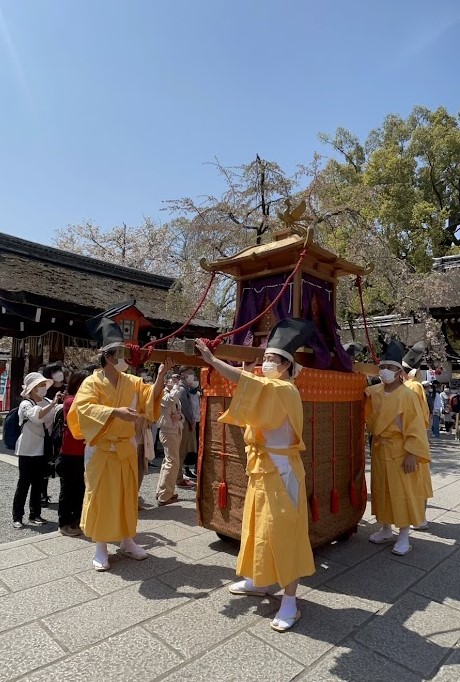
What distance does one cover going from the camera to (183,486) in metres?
6.60

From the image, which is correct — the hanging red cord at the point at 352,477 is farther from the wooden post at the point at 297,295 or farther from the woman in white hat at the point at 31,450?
the woman in white hat at the point at 31,450

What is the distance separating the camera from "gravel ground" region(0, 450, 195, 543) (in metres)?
4.57

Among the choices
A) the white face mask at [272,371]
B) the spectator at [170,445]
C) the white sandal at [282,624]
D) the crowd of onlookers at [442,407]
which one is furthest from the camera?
the crowd of onlookers at [442,407]

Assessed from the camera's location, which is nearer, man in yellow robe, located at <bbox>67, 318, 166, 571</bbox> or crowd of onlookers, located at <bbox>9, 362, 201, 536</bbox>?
man in yellow robe, located at <bbox>67, 318, 166, 571</bbox>

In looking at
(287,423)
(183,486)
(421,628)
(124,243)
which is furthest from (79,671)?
(124,243)

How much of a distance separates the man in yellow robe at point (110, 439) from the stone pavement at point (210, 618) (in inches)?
12.3

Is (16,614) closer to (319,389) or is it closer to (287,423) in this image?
(287,423)

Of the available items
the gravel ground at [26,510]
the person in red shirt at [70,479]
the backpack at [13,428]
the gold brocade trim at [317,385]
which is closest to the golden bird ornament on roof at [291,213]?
the gold brocade trim at [317,385]

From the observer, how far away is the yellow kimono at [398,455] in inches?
159

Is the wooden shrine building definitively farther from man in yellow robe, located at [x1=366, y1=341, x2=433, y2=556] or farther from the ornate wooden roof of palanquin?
man in yellow robe, located at [x1=366, y1=341, x2=433, y2=556]

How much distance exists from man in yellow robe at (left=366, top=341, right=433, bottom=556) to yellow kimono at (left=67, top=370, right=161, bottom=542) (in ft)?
7.17

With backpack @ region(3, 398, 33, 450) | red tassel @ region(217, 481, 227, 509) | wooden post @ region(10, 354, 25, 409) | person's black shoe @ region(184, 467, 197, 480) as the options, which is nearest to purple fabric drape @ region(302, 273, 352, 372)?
red tassel @ region(217, 481, 227, 509)

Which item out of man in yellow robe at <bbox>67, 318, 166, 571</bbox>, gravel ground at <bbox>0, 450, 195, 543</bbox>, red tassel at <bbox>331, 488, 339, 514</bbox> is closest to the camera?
man in yellow robe at <bbox>67, 318, 166, 571</bbox>

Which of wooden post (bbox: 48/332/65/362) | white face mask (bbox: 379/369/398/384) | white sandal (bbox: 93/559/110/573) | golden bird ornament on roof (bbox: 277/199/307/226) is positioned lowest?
white sandal (bbox: 93/559/110/573)
